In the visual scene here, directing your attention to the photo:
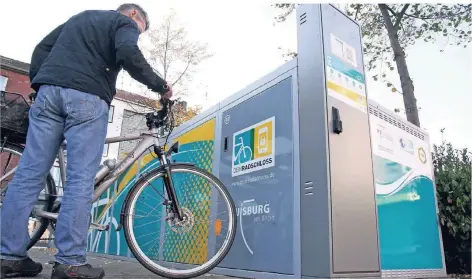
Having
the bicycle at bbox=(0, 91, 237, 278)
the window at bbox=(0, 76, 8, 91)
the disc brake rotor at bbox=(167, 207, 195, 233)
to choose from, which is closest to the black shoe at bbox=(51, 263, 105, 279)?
the bicycle at bbox=(0, 91, 237, 278)

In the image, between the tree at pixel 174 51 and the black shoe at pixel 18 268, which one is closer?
the black shoe at pixel 18 268

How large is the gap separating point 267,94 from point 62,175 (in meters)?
1.74

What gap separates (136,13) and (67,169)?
1166 millimetres

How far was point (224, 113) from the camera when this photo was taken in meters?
3.68

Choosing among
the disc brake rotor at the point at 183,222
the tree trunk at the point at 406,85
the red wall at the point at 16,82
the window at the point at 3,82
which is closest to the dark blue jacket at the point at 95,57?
the disc brake rotor at the point at 183,222

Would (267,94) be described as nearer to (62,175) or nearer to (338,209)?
(338,209)

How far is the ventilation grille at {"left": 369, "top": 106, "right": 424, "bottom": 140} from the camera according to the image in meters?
3.49

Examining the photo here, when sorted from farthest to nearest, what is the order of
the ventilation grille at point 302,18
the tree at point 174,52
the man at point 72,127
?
1. the tree at point 174,52
2. the ventilation grille at point 302,18
3. the man at point 72,127

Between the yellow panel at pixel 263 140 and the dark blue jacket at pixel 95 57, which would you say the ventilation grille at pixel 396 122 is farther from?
the dark blue jacket at pixel 95 57

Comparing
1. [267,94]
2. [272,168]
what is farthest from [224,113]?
[272,168]

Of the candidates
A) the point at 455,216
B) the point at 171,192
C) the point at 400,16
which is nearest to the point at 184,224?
the point at 171,192

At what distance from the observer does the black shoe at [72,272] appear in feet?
6.21

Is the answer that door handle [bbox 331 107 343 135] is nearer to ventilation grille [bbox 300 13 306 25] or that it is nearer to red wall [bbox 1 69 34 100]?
ventilation grille [bbox 300 13 306 25]

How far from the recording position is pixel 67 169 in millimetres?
2074
